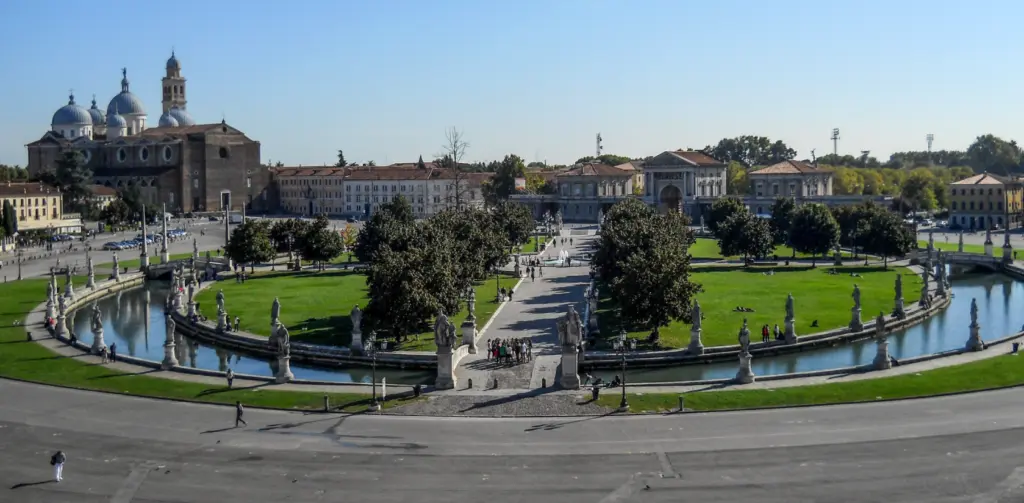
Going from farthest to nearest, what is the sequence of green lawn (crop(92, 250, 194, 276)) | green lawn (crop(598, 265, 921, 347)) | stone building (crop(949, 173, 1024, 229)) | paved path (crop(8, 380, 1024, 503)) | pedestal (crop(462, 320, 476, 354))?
stone building (crop(949, 173, 1024, 229)), green lawn (crop(92, 250, 194, 276)), green lawn (crop(598, 265, 921, 347)), pedestal (crop(462, 320, 476, 354)), paved path (crop(8, 380, 1024, 503))

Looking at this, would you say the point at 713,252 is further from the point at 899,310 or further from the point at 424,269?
the point at 424,269

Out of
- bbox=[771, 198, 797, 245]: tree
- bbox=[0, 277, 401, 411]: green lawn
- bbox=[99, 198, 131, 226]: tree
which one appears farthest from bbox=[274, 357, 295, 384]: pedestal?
bbox=[99, 198, 131, 226]: tree

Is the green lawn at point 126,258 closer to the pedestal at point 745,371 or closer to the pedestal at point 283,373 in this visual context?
the pedestal at point 283,373

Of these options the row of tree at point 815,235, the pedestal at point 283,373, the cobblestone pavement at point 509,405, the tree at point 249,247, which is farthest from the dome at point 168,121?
the cobblestone pavement at point 509,405

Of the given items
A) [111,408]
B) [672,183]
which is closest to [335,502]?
[111,408]

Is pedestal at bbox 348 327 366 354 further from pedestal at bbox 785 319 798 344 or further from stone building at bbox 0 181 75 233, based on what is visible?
stone building at bbox 0 181 75 233

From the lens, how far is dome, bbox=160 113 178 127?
582 ft

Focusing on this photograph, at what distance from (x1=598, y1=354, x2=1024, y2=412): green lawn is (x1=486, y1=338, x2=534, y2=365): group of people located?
717 cm

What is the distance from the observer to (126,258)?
10150 centimetres

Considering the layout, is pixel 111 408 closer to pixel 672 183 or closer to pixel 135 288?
pixel 135 288

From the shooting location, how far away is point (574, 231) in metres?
137

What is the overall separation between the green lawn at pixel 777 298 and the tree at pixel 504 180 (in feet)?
284

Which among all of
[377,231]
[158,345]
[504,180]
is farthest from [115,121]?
[158,345]

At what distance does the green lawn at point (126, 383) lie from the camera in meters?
38.3
